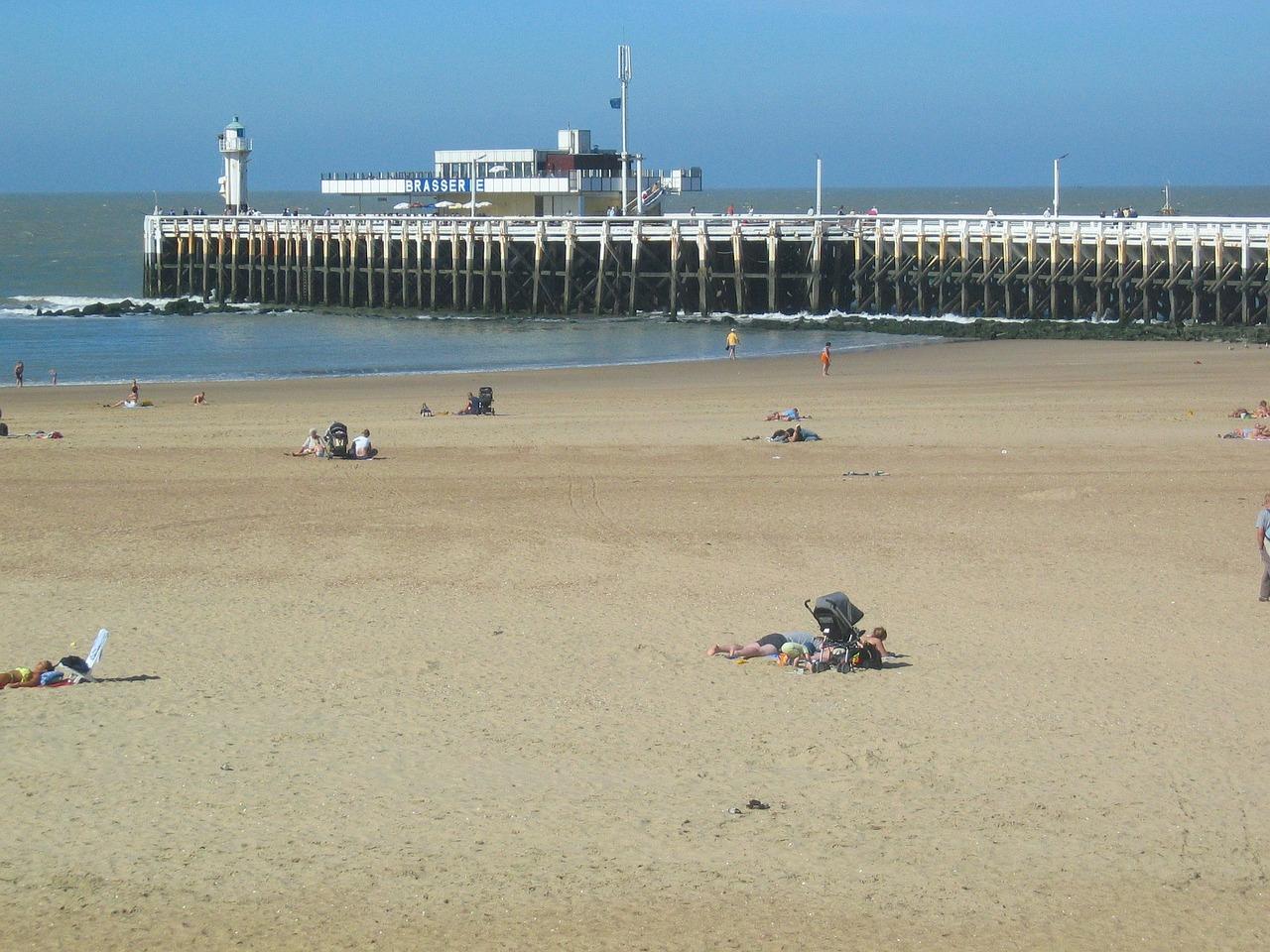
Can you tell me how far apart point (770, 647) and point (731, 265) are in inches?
1540

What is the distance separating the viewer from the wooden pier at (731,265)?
39.3 meters

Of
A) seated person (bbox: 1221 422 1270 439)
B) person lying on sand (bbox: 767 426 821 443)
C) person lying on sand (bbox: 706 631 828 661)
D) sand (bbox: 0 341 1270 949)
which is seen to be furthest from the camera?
person lying on sand (bbox: 767 426 821 443)

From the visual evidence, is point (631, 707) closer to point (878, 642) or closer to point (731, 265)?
point (878, 642)

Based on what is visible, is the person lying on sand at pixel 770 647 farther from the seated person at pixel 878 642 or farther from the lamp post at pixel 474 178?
the lamp post at pixel 474 178

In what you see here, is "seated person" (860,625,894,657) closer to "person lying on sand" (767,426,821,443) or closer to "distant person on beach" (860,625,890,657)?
"distant person on beach" (860,625,890,657)

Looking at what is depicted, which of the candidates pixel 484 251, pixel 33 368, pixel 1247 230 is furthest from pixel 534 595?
pixel 484 251

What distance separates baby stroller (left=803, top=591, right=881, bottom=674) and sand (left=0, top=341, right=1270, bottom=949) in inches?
5.6

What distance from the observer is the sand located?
6.82m

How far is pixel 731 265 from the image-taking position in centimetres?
4875

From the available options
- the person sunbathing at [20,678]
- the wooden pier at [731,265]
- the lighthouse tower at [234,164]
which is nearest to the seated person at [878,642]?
the person sunbathing at [20,678]

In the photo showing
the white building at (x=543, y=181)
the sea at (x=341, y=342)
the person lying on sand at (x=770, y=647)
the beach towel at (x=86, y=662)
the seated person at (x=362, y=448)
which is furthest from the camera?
the white building at (x=543, y=181)

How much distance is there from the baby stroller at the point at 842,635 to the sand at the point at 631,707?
0.46ft

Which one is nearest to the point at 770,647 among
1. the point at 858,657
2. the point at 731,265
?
the point at 858,657

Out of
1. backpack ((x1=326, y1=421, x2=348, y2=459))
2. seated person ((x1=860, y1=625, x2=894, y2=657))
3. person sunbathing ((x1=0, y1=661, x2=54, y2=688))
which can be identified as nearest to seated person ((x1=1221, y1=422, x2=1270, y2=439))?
backpack ((x1=326, y1=421, x2=348, y2=459))
